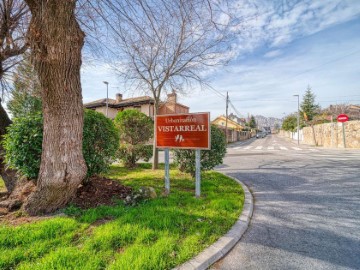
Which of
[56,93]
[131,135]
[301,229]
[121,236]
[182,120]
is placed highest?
[56,93]

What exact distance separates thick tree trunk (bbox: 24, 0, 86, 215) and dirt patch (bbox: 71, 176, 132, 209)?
525 millimetres

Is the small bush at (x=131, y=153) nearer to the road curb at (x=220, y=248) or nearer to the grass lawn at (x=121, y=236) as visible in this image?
the grass lawn at (x=121, y=236)

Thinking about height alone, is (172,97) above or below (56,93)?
above

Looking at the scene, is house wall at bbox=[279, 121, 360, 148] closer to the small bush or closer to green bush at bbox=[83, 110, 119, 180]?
the small bush

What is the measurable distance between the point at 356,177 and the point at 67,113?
8933mm

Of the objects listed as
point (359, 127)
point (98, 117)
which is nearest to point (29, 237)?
point (98, 117)

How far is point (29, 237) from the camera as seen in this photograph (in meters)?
2.63

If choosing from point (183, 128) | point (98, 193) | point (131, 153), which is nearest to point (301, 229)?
point (183, 128)

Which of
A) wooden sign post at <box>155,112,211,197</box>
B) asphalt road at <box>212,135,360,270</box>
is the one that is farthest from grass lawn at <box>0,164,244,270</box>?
wooden sign post at <box>155,112,211,197</box>

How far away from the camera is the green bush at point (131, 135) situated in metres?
8.57

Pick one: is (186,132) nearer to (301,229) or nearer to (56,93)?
(56,93)

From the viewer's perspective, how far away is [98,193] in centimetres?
441

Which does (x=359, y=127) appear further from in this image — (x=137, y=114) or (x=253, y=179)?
(x=137, y=114)

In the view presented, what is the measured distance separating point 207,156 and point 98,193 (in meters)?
3.19
